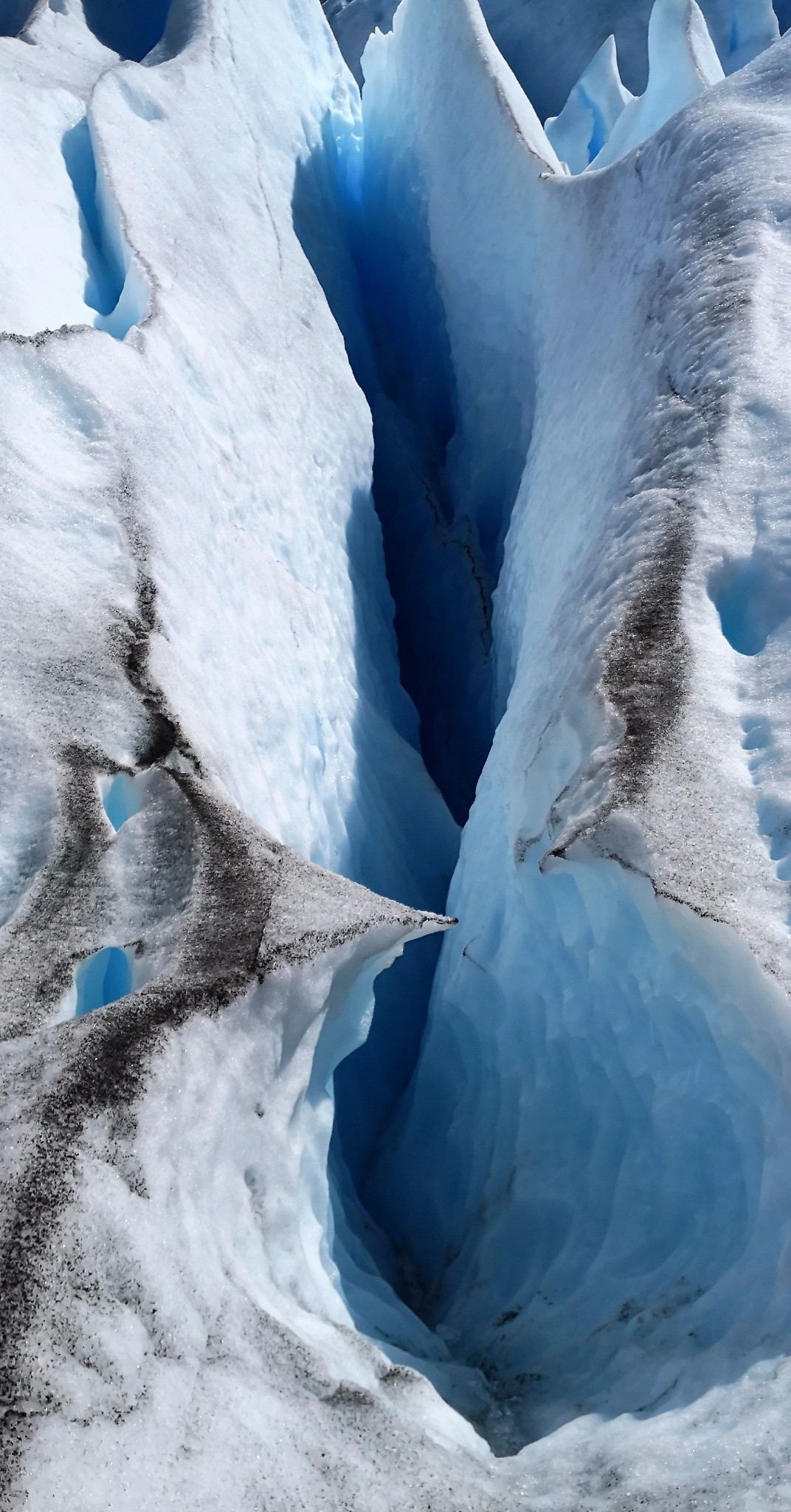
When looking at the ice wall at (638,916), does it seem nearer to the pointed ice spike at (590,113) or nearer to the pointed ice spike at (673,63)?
the pointed ice spike at (673,63)

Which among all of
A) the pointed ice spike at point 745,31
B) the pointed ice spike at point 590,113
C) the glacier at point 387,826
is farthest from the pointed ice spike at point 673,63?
the pointed ice spike at point 745,31

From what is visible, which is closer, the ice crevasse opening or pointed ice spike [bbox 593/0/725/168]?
the ice crevasse opening

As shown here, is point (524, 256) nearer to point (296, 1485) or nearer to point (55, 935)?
point (55, 935)

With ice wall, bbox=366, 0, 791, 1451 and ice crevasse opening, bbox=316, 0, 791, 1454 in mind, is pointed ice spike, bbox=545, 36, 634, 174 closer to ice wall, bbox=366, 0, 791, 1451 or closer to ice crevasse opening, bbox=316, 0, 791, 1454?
ice crevasse opening, bbox=316, 0, 791, 1454

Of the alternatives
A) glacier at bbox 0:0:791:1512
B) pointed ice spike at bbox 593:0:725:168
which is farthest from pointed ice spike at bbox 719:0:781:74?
glacier at bbox 0:0:791:1512

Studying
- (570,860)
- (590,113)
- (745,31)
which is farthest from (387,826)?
(745,31)

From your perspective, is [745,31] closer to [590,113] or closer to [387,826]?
[590,113]

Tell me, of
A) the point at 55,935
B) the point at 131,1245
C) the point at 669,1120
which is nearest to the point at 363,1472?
the point at 131,1245
